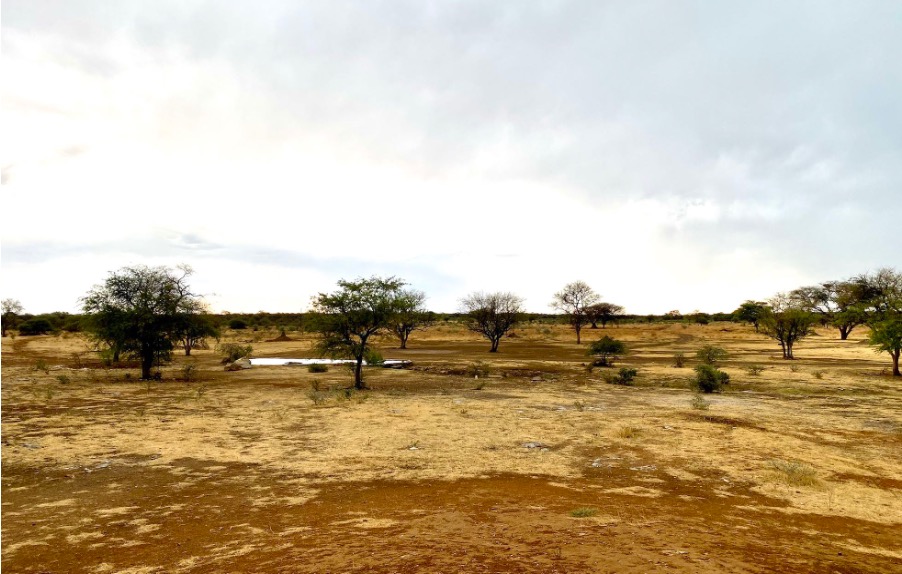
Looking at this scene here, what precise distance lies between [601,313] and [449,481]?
259 feet

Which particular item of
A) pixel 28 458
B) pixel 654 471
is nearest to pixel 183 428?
pixel 28 458

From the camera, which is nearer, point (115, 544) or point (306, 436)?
point (115, 544)

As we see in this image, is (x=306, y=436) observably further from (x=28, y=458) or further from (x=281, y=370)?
(x=281, y=370)

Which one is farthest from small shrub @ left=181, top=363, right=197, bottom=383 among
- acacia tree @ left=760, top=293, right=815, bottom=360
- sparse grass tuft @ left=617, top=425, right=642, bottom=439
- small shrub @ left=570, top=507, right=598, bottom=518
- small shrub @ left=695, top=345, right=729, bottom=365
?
acacia tree @ left=760, top=293, right=815, bottom=360

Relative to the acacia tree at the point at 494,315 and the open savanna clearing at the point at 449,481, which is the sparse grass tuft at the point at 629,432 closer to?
the open savanna clearing at the point at 449,481

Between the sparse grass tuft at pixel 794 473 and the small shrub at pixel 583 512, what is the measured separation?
485 cm

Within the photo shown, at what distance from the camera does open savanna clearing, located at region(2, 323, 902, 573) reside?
7.01 metres

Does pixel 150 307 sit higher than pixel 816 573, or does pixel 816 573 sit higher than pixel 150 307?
pixel 150 307

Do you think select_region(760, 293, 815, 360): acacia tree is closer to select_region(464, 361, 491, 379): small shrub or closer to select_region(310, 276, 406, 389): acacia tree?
select_region(464, 361, 491, 379): small shrub

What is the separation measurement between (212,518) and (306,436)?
629cm

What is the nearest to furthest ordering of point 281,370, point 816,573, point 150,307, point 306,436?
point 816,573 → point 306,436 → point 150,307 → point 281,370

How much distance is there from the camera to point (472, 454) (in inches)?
507

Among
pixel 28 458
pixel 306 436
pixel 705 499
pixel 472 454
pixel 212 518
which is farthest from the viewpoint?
pixel 306 436

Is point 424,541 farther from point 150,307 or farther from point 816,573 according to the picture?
point 150,307
